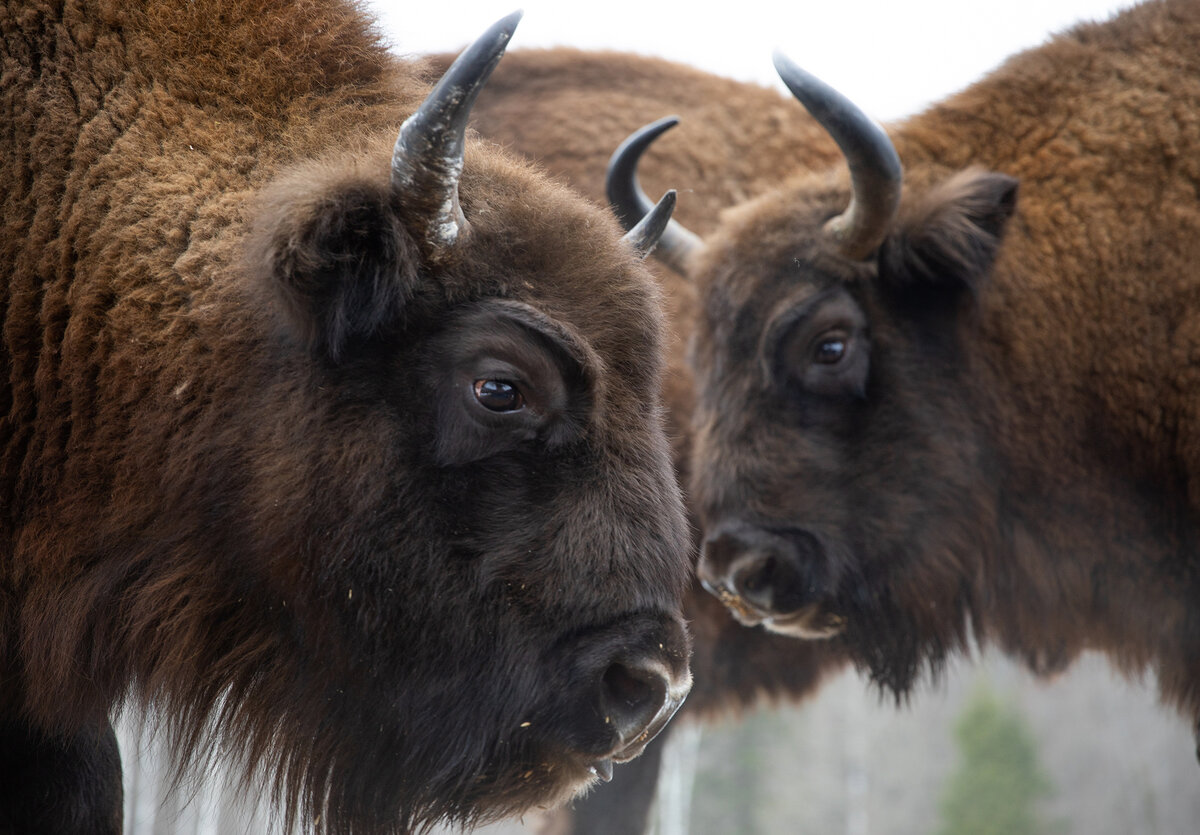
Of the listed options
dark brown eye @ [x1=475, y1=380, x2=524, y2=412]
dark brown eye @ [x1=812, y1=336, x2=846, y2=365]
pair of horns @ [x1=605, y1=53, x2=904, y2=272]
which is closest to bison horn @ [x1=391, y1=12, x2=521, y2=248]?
dark brown eye @ [x1=475, y1=380, x2=524, y2=412]

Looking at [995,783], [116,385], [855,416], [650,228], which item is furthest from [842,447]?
[995,783]

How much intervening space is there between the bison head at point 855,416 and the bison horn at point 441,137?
2.10m

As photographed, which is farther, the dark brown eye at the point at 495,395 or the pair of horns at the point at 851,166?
the pair of horns at the point at 851,166

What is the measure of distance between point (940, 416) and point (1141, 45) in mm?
1884

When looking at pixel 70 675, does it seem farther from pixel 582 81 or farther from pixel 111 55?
pixel 582 81

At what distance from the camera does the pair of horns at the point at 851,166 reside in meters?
4.35

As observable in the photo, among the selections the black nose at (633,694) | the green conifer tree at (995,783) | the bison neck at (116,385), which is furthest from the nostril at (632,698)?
the green conifer tree at (995,783)

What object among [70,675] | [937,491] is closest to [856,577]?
[937,491]

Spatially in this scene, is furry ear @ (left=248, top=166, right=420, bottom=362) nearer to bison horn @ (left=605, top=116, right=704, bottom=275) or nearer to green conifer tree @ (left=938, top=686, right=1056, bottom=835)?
bison horn @ (left=605, top=116, right=704, bottom=275)

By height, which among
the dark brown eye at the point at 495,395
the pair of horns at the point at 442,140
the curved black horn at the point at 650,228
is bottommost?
the dark brown eye at the point at 495,395

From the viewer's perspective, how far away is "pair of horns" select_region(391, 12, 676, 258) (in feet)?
8.40

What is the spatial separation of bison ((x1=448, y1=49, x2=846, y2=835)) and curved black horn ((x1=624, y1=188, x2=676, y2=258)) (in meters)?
1.92

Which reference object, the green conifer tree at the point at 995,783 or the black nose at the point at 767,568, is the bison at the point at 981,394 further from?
the green conifer tree at the point at 995,783

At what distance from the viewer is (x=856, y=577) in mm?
Result: 4680
